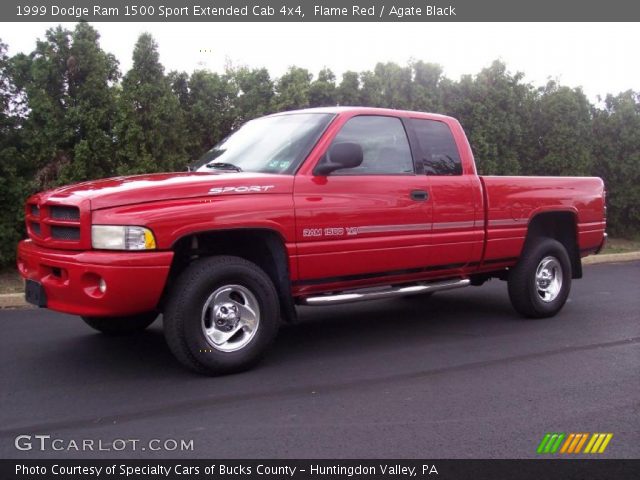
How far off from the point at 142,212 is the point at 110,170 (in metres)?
5.61

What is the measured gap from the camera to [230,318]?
15.7 feet

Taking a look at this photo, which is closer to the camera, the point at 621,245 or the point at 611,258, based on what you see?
the point at 611,258

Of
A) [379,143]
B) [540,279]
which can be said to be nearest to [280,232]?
[379,143]

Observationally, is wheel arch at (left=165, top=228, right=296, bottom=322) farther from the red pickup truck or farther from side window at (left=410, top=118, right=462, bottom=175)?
side window at (left=410, top=118, right=462, bottom=175)

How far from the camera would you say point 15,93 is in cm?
909

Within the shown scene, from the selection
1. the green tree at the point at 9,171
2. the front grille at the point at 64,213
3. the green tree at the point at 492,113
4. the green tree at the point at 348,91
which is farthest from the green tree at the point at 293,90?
the front grille at the point at 64,213

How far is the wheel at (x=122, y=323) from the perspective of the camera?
5668 mm

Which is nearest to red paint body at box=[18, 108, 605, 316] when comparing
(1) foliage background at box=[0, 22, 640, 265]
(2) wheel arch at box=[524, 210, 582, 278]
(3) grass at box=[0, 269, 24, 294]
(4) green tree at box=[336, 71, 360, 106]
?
(2) wheel arch at box=[524, 210, 582, 278]

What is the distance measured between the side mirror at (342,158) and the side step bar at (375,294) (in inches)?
38.9

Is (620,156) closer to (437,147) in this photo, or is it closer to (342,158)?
(437,147)

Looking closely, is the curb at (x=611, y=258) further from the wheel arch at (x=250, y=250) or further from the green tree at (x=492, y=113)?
the wheel arch at (x=250, y=250)

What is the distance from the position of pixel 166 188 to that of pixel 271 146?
124 cm

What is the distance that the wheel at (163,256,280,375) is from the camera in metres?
4.51

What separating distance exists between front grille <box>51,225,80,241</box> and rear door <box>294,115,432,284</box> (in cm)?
157
